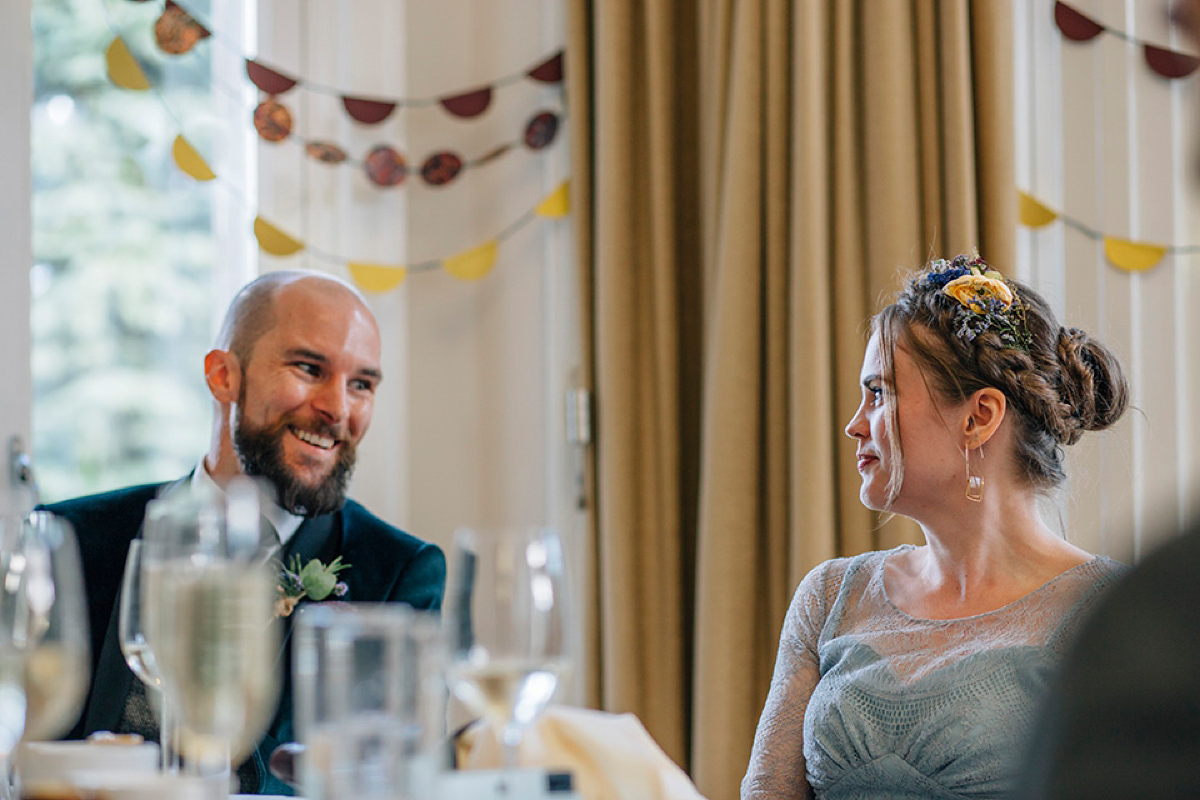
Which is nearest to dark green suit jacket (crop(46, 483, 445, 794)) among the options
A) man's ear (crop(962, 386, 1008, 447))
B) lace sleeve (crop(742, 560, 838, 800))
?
lace sleeve (crop(742, 560, 838, 800))

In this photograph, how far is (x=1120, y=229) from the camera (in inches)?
89.9

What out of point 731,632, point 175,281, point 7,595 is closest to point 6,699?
point 7,595

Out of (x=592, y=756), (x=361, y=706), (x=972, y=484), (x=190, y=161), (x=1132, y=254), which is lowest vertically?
(x=592, y=756)

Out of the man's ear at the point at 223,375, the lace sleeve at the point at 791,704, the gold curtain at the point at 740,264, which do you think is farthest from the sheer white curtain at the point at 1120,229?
the man's ear at the point at 223,375

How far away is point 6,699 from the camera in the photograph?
104cm

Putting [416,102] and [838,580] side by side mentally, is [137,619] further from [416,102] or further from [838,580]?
[416,102]

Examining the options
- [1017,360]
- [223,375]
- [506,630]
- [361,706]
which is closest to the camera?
[361,706]

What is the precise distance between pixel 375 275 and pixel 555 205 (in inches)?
16.9

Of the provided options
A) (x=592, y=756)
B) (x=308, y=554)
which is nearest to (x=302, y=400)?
(x=308, y=554)

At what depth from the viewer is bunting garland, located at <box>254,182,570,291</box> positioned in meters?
2.73

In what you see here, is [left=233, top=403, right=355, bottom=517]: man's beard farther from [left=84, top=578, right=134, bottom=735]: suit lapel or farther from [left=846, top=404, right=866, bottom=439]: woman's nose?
[left=846, top=404, right=866, bottom=439]: woman's nose

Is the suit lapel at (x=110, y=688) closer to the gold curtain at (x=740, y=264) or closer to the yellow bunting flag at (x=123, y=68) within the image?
the gold curtain at (x=740, y=264)

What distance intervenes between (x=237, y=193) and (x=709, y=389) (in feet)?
3.77

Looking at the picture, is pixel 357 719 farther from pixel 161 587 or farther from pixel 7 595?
pixel 7 595
